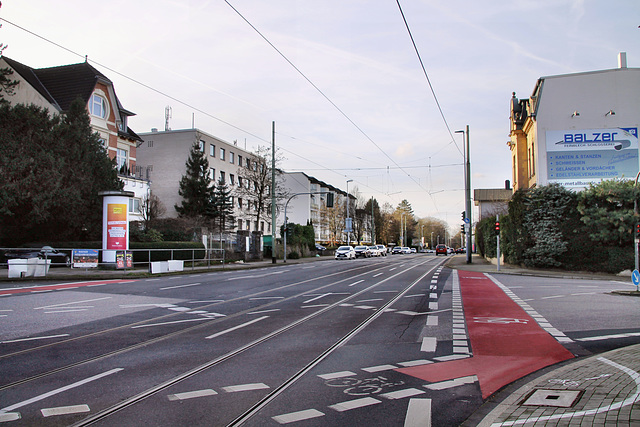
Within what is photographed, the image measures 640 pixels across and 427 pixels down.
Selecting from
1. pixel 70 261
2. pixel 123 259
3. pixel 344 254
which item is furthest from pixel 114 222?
pixel 344 254

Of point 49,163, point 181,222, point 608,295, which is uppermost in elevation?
point 49,163

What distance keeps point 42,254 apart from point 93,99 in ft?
68.5

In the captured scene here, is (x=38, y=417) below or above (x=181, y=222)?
below

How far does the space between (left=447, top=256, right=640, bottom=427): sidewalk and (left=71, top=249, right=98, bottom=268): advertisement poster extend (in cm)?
2181

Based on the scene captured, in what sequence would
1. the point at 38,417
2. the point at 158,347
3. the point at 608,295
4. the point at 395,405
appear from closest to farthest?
the point at 38,417 → the point at 395,405 → the point at 158,347 → the point at 608,295

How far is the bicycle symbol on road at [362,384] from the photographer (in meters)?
5.22

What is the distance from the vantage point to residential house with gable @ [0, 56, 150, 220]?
3703 centimetres

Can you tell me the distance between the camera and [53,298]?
13.8m

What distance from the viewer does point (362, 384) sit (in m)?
5.50

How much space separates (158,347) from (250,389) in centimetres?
278

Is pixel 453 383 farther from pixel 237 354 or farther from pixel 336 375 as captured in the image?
pixel 237 354

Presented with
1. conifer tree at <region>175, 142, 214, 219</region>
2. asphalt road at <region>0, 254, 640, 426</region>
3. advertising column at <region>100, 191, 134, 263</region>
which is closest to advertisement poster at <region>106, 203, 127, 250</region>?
advertising column at <region>100, 191, 134, 263</region>

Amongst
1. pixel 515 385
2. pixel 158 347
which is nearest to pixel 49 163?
pixel 158 347

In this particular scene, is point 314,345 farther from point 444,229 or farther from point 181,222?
point 444,229
